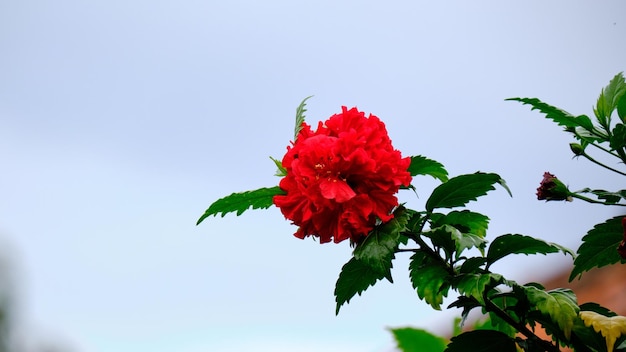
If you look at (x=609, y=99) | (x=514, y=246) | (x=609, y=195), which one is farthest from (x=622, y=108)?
(x=514, y=246)

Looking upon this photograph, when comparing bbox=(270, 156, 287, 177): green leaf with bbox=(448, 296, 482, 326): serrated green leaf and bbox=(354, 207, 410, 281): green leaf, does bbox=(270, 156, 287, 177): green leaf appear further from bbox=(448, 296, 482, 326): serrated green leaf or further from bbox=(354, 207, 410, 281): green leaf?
bbox=(448, 296, 482, 326): serrated green leaf

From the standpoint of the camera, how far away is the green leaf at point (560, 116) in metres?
1.22

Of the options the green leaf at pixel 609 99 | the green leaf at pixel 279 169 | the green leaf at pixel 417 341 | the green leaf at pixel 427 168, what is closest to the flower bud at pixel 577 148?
the green leaf at pixel 609 99

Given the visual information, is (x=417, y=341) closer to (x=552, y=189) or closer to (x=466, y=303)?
(x=552, y=189)

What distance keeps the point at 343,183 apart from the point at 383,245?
123mm

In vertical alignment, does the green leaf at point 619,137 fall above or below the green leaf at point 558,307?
above

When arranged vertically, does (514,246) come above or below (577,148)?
below

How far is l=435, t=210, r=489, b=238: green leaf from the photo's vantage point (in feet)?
3.68

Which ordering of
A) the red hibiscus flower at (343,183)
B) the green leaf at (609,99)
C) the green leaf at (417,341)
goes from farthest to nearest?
1. the green leaf at (417,341)
2. the green leaf at (609,99)
3. the red hibiscus flower at (343,183)

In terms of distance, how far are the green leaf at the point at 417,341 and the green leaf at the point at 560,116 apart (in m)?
1.10

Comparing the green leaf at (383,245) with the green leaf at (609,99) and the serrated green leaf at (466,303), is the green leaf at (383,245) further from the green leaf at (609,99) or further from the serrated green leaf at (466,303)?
the green leaf at (609,99)

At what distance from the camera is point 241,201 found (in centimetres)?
116

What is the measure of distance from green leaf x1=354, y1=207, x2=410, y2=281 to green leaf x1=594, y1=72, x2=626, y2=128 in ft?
1.53

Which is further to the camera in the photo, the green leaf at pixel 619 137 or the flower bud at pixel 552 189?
the flower bud at pixel 552 189
